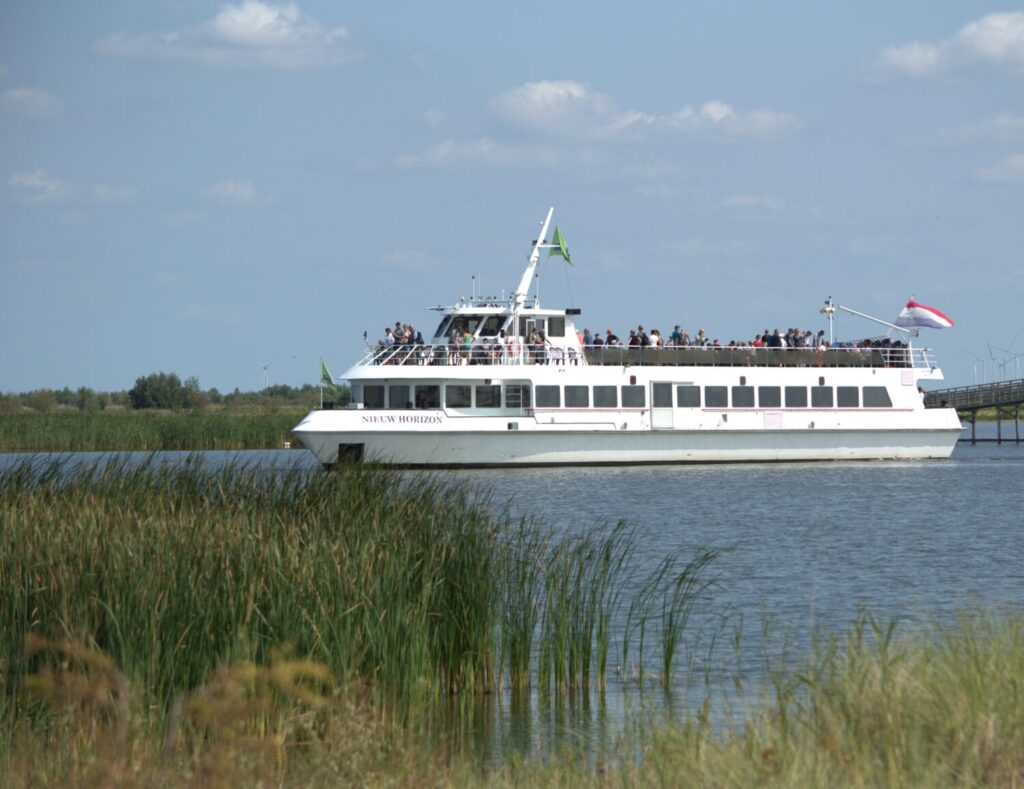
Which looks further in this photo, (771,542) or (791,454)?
(791,454)

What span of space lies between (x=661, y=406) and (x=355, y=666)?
31.4m

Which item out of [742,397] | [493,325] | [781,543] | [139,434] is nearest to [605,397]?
[493,325]

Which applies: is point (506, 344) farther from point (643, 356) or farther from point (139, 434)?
point (139, 434)

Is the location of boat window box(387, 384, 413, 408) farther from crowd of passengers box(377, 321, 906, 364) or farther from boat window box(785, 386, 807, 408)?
Answer: boat window box(785, 386, 807, 408)

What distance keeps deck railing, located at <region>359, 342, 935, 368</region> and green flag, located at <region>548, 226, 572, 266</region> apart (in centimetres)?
370

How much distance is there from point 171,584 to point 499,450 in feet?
95.1

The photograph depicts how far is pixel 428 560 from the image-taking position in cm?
1140

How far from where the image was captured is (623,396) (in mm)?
40156

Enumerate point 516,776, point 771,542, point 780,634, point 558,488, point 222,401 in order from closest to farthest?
point 516,776
point 780,634
point 771,542
point 558,488
point 222,401

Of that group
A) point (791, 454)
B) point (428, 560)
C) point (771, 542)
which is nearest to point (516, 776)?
point (428, 560)

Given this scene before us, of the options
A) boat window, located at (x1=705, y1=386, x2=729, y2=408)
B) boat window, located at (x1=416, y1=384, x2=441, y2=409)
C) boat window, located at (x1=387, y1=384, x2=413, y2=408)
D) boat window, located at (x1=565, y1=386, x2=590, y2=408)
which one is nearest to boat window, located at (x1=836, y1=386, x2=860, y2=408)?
boat window, located at (x1=705, y1=386, x2=729, y2=408)

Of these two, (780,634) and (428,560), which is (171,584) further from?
(780,634)

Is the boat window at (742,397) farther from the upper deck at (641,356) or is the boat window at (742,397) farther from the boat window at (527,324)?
the boat window at (527,324)

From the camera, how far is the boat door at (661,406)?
4056 centimetres
